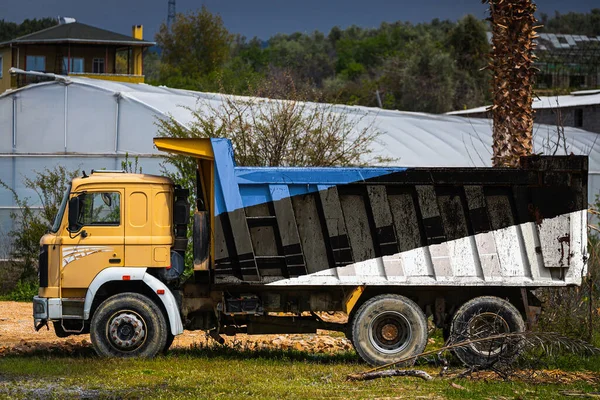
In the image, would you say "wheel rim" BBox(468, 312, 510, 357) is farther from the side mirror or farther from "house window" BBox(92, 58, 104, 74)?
"house window" BBox(92, 58, 104, 74)

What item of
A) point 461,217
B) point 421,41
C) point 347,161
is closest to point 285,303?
point 461,217

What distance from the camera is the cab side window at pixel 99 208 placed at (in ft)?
43.1

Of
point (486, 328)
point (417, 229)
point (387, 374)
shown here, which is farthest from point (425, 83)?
point (387, 374)

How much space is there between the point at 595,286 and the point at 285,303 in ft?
20.8

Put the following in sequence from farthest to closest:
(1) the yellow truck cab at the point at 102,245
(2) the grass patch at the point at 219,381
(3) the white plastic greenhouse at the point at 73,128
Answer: (3) the white plastic greenhouse at the point at 73,128 → (1) the yellow truck cab at the point at 102,245 → (2) the grass patch at the point at 219,381

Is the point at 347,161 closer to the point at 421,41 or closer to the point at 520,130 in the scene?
the point at 520,130

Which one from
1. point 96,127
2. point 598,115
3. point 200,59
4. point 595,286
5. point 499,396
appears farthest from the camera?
point 200,59

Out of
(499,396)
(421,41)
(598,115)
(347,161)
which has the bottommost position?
(499,396)

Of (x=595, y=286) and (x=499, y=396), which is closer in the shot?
(x=499, y=396)

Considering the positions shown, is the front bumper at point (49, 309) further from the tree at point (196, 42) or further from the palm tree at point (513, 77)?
the tree at point (196, 42)

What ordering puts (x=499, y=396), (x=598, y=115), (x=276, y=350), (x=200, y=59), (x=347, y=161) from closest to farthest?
1. (x=499, y=396)
2. (x=276, y=350)
3. (x=347, y=161)
4. (x=598, y=115)
5. (x=200, y=59)

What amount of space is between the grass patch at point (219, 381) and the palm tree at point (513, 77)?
493cm

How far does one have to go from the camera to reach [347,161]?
22078mm

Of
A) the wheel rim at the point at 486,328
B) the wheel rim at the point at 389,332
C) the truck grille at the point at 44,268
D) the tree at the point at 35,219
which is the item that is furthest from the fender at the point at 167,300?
the tree at the point at 35,219
